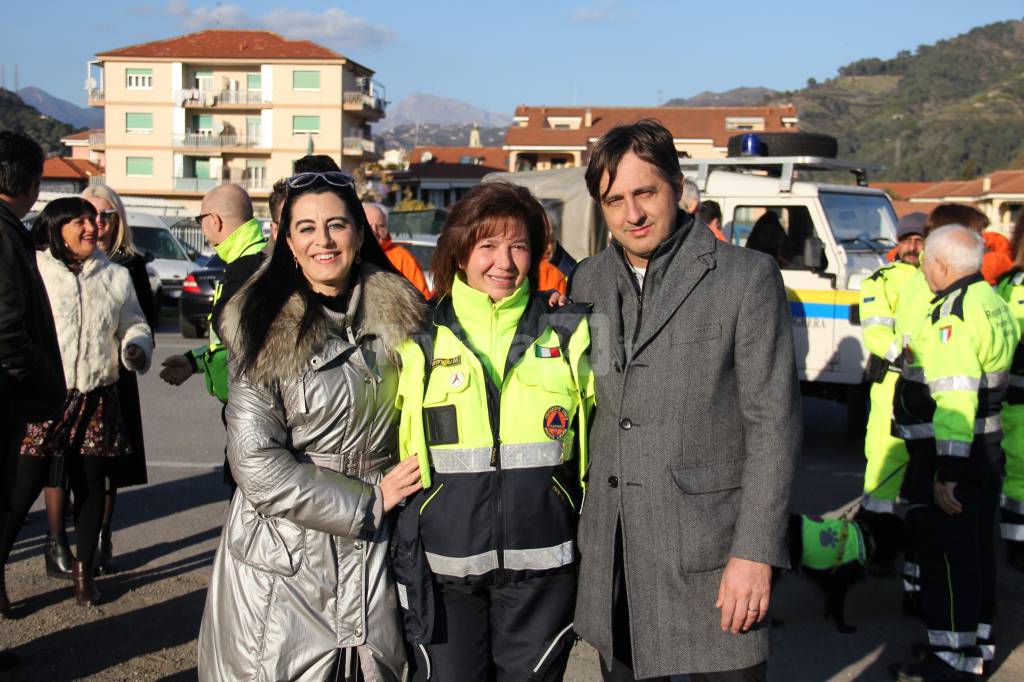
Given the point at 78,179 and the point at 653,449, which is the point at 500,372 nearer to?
the point at 653,449

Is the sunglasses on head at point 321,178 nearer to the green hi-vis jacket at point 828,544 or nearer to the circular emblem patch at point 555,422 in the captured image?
the circular emblem patch at point 555,422

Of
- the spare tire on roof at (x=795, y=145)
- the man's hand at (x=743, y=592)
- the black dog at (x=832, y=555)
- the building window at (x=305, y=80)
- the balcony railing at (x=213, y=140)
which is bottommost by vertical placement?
the black dog at (x=832, y=555)

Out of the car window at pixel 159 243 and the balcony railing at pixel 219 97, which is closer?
the car window at pixel 159 243

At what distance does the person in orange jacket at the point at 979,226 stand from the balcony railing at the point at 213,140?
65.2m

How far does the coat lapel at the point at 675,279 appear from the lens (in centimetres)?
258

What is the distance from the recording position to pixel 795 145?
9.79 m

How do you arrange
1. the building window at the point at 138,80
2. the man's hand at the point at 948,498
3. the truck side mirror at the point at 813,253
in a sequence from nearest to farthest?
the man's hand at the point at 948,498
the truck side mirror at the point at 813,253
the building window at the point at 138,80

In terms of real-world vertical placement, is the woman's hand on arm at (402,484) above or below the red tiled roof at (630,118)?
below

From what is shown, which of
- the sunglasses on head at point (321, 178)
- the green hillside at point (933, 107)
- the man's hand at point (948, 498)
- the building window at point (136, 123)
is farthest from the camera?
the green hillside at point (933, 107)

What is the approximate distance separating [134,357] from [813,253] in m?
6.19

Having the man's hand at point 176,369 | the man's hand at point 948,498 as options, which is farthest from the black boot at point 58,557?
the man's hand at point 948,498

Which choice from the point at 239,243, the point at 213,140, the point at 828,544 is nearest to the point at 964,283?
the point at 828,544

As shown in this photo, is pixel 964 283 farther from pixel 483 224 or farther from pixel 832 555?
pixel 483 224

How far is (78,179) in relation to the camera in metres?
65.8
